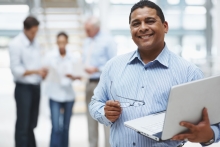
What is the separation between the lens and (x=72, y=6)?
6375 millimetres

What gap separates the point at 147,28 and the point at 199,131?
464mm

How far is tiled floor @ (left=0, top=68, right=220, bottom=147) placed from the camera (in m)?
3.80

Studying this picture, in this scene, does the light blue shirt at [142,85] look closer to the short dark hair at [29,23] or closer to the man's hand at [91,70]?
the man's hand at [91,70]

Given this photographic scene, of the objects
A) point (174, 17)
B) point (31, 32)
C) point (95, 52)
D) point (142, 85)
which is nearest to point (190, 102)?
point (142, 85)

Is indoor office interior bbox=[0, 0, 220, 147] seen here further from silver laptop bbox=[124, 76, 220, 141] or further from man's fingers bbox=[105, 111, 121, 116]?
silver laptop bbox=[124, 76, 220, 141]

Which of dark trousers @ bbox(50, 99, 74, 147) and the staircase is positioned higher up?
the staircase

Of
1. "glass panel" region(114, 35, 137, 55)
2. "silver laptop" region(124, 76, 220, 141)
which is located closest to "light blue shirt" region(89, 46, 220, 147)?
"silver laptop" region(124, 76, 220, 141)

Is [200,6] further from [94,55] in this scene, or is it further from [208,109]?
[208,109]

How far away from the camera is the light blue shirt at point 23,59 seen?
297 centimetres

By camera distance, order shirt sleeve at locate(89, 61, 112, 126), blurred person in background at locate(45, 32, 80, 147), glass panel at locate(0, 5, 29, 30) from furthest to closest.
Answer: glass panel at locate(0, 5, 29, 30), blurred person in background at locate(45, 32, 80, 147), shirt sleeve at locate(89, 61, 112, 126)

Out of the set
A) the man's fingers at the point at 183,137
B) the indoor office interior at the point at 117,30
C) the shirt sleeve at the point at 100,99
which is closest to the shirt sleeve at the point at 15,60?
the shirt sleeve at the point at 100,99

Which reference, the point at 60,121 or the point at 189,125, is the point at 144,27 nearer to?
the point at 189,125

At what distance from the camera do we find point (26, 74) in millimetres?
2967

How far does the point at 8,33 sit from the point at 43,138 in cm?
237
